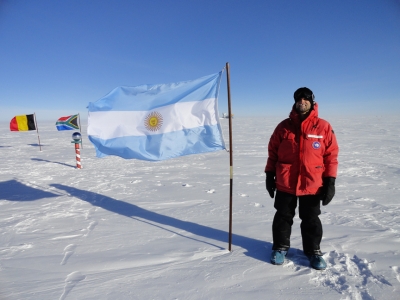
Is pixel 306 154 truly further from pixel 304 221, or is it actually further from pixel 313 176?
pixel 304 221

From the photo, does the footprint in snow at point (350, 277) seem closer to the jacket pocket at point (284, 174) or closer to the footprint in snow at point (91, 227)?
the jacket pocket at point (284, 174)

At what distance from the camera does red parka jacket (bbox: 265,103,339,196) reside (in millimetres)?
2480

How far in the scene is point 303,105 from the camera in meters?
2.46

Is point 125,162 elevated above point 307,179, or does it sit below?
below

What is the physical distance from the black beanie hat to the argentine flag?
122 centimetres

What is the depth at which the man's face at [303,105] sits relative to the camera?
246cm

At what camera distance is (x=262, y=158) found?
10.3 meters

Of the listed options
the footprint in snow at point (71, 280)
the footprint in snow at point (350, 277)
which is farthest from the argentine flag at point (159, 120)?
the footprint in snow at point (350, 277)

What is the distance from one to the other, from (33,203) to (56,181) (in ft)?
7.03

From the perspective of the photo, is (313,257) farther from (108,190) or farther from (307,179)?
(108,190)

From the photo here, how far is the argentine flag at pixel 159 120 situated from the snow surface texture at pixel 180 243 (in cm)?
139

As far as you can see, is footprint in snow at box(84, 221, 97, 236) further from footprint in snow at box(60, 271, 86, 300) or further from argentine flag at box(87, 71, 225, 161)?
argentine flag at box(87, 71, 225, 161)

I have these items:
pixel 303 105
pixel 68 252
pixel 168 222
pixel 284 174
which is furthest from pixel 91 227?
pixel 303 105

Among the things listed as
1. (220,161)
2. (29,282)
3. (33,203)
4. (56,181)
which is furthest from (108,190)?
(220,161)
